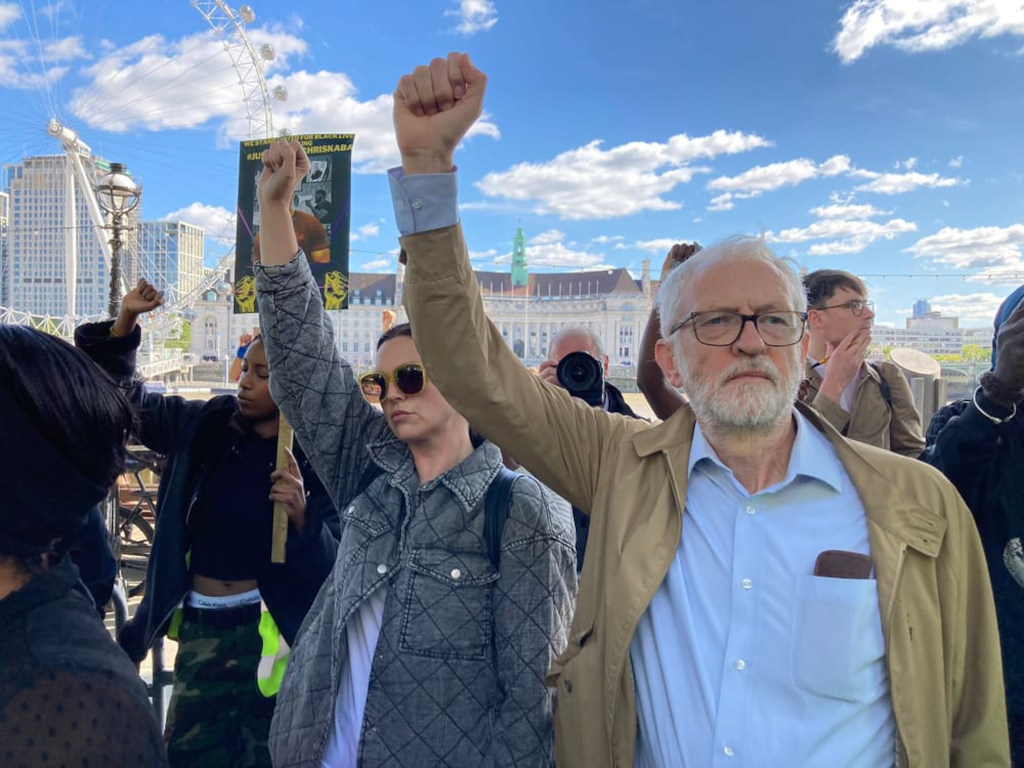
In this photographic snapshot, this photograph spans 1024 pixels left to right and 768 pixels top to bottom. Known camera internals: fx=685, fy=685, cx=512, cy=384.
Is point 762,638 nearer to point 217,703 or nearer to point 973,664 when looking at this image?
point 973,664

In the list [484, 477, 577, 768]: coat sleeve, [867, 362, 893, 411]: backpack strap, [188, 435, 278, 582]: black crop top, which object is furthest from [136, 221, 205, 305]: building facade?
[484, 477, 577, 768]: coat sleeve

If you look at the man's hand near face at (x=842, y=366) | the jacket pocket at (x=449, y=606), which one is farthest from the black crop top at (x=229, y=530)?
the man's hand near face at (x=842, y=366)

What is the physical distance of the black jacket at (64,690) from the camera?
79 cm

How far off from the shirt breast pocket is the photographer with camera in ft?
2.26

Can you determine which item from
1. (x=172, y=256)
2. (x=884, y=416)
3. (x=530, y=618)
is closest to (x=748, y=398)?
(x=530, y=618)

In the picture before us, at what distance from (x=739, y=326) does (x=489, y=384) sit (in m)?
0.54

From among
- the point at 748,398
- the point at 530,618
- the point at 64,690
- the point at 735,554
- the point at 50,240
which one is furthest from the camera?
the point at 50,240

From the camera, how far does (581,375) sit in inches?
87.1

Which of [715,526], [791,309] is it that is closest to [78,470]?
[715,526]

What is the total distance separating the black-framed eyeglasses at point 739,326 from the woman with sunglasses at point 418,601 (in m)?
0.54

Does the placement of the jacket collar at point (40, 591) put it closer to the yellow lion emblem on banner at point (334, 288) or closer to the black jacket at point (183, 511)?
the black jacket at point (183, 511)

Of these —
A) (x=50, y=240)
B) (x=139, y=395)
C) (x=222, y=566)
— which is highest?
(x=50, y=240)

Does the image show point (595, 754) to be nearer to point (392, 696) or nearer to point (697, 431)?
point (392, 696)

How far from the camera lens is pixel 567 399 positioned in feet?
5.02
